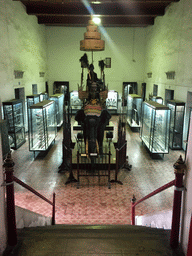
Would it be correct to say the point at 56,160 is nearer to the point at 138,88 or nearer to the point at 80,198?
the point at 80,198

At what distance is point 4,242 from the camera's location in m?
2.46

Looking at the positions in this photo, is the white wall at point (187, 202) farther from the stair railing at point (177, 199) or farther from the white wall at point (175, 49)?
the white wall at point (175, 49)

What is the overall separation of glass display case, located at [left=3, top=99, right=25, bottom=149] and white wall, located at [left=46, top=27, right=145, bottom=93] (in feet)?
29.8

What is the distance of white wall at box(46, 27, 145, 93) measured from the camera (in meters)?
18.6

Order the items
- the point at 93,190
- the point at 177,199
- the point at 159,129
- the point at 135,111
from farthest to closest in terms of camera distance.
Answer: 1. the point at 135,111
2. the point at 159,129
3. the point at 93,190
4. the point at 177,199

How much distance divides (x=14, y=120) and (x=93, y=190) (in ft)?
17.8

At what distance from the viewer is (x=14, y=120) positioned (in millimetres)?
10180

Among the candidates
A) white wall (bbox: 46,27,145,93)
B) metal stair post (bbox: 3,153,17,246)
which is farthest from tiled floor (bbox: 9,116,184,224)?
white wall (bbox: 46,27,145,93)

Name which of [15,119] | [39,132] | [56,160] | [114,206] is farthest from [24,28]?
[114,206]

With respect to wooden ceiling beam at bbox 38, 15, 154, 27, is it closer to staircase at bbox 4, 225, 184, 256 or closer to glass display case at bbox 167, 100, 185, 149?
glass display case at bbox 167, 100, 185, 149

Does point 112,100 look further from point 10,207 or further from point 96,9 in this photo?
point 10,207

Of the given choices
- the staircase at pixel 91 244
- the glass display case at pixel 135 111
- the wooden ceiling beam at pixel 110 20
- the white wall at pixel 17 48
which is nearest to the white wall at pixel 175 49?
the wooden ceiling beam at pixel 110 20

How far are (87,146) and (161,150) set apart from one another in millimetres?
3386

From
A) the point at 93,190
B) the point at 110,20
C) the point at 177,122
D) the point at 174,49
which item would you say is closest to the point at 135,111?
the point at 177,122
